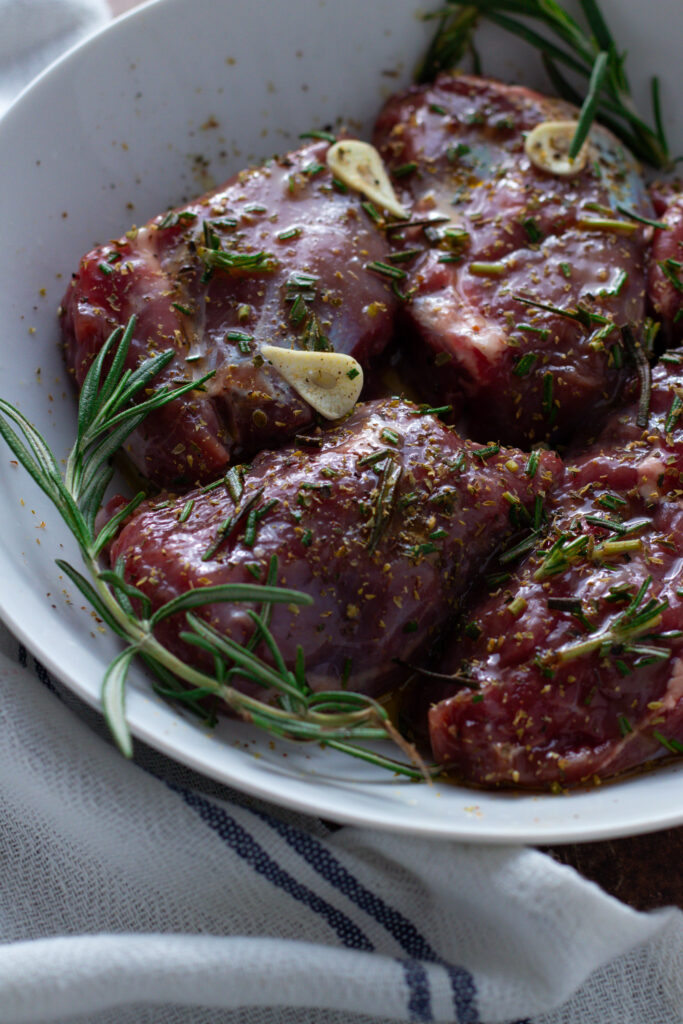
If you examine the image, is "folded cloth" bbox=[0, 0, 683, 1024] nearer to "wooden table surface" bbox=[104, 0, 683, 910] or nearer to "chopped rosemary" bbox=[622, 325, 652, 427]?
"wooden table surface" bbox=[104, 0, 683, 910]

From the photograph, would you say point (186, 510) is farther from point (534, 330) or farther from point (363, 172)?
point (363, 172)

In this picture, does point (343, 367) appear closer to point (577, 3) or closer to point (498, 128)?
point (498, 128)

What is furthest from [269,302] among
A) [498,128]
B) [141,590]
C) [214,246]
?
[498,128]

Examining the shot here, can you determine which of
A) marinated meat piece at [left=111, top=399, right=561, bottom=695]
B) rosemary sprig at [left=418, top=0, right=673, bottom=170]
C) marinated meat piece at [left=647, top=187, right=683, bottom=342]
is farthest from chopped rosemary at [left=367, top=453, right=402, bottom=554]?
rosemary sprig at [left=418, top=0, right=673, bottom=170]

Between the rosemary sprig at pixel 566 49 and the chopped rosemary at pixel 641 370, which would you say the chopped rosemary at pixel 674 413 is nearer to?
the chopped rosemary at pixel 641 370

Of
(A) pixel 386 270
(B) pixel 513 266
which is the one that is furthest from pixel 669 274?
(A) pixel 386 270

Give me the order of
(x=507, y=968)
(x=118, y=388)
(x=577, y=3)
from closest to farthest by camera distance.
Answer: (x=507, y=968) < (x=118, y=388) < (x=577, y=3)
